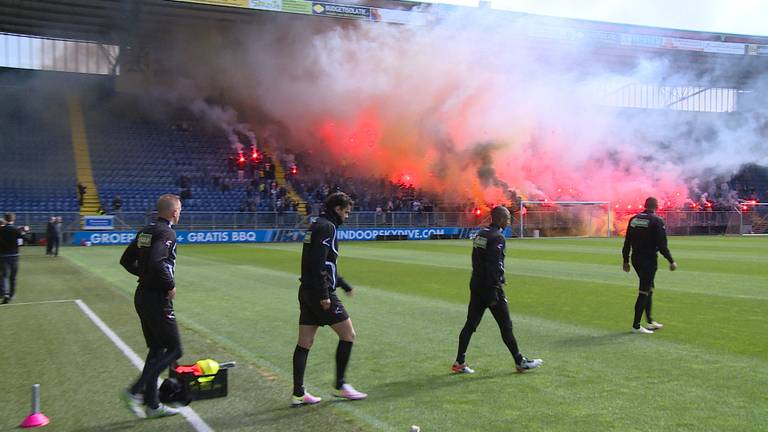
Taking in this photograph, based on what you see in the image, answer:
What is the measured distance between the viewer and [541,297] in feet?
41.0

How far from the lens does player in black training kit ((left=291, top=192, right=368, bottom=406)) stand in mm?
5477

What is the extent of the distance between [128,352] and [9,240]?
22.0 ft

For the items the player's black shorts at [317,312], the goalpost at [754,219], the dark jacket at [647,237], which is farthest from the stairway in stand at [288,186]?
the player's black shorts at [317,312]

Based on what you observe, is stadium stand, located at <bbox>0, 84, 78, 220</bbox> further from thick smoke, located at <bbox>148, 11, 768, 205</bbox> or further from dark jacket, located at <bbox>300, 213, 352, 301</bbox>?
dark jacket, located at <bbox>300, 213, 352, 301</bbox>

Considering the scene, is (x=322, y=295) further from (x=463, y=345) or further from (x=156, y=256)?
(x=463, y=345)

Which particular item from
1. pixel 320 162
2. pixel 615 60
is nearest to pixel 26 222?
pixel 320 162

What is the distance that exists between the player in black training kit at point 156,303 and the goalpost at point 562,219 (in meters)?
35.9

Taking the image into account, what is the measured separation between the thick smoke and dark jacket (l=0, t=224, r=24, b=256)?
25.2 metres

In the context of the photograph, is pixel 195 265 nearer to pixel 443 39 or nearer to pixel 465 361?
pixel 465 361

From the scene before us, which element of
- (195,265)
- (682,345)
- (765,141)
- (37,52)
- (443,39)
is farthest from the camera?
(37,52)

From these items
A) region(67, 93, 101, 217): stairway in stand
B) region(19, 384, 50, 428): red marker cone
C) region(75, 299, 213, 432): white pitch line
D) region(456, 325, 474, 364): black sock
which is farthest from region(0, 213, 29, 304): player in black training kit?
region(67, 93, 101, 217): stairway in stand

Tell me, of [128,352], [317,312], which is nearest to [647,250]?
[317,312]

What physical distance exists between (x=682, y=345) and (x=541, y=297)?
4587mm

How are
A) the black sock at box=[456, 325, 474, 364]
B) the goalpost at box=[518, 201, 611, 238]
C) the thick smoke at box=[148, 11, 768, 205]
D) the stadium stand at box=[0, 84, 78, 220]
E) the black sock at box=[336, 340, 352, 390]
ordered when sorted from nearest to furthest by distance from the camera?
Result: the black sock at box=[336, 340, 352, 390] < the black sock at box=[456, 325, 474, 364] < the stadium stand at box=[0, 84, 78, 220] < the thick smoke at box=[148, 11, 768, 205] < the goalpost at box=[518, 201, 611, 238]
